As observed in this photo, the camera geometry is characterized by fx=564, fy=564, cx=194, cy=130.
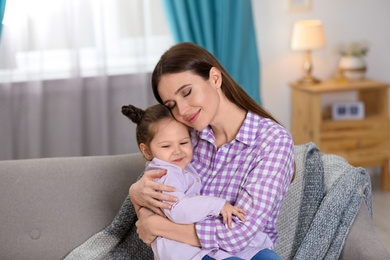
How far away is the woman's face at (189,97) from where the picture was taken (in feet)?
5.87

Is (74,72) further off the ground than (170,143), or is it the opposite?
(74,72)

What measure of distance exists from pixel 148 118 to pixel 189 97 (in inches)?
6.1

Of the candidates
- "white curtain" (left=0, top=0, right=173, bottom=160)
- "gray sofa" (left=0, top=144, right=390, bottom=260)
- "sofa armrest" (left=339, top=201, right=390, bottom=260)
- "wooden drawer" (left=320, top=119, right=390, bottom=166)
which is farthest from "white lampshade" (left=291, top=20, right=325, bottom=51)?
"sofa armrest" (left=339, top=201, right=390, bottom=260)

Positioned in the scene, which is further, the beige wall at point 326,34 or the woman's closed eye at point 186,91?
the beige wall at point 326,34

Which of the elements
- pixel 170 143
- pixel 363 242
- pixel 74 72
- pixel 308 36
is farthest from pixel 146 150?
pixel 308 36

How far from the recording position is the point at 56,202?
220 cm

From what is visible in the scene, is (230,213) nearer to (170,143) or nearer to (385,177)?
(170,143)

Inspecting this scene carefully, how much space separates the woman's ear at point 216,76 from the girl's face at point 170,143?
7.0 inches

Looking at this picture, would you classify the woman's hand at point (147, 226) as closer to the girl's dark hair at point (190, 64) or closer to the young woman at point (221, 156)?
the young woman at point (221, 156)

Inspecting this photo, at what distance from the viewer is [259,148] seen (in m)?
1.79

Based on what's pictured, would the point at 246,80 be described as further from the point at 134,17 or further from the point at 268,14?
the point at 134,17

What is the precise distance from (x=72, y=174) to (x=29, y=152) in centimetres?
162

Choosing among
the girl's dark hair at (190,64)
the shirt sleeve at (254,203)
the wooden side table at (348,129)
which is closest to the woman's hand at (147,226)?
the shirt sleeve at (254,203)

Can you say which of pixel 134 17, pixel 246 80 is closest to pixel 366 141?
pixel 246 80
